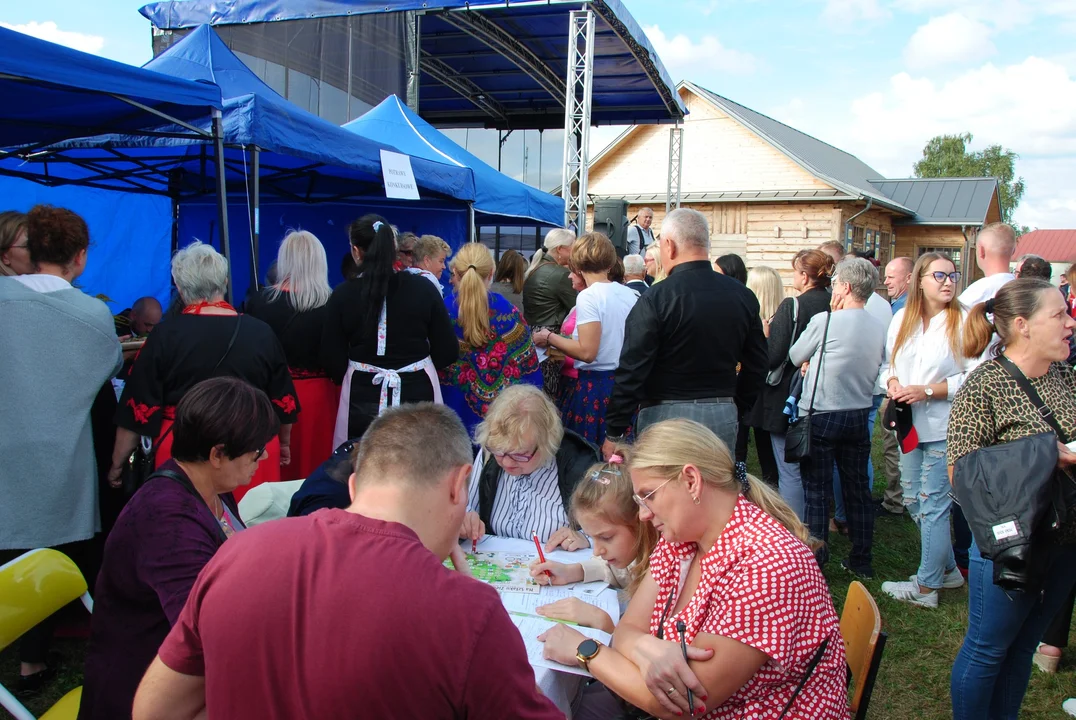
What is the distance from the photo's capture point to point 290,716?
99 centimetres

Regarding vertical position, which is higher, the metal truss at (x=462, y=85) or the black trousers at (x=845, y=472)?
the metal truss at (x=462, y=85)

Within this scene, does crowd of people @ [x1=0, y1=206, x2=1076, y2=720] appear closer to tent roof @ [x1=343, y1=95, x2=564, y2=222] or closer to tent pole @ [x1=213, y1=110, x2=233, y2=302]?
tent pole @ [x1=213, y1=110, x2=233, y2=302]

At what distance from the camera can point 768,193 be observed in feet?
55.9

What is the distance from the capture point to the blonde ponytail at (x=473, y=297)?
13.2 ft

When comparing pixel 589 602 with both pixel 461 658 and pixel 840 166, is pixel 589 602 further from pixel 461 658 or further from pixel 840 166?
pixel 840 166

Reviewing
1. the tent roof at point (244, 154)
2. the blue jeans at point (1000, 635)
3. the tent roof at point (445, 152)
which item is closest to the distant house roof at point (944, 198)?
the tent roof at point (445, 152)

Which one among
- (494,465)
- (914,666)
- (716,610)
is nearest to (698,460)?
(716,610)

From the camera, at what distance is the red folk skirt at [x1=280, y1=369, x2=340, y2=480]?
3752 millimetres

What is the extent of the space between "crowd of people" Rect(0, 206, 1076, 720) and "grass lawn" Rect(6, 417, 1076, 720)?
11 centimetres

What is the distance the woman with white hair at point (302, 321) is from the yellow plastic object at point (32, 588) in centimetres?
150

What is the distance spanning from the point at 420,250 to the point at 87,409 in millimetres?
2030

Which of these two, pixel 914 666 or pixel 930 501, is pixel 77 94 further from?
pixel 914 666

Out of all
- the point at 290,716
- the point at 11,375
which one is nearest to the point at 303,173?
the point at 11,375

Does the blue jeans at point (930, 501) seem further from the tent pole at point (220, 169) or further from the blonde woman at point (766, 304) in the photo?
the tent pole at point (220, 169)
